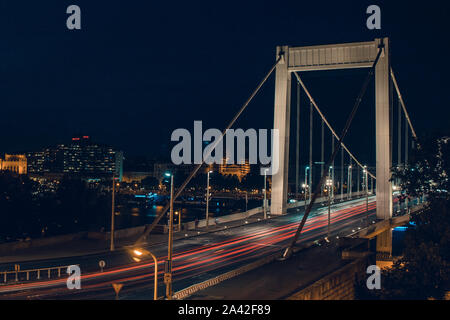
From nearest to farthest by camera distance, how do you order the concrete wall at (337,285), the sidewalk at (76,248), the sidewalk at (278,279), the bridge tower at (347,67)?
the sidewalk at (278,279) < the concrete wall at (337,285) < the sidewalk at (76,248) < the bridge tower at (347,67)

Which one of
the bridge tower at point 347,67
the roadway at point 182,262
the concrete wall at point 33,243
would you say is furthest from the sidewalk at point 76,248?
the bridge tower at point 347,67

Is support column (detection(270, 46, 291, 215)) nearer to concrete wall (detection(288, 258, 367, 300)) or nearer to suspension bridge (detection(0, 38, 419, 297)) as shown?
suspension bridge (detection(0, 38, 419, 297))

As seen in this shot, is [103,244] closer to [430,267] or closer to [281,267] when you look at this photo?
[281,267]

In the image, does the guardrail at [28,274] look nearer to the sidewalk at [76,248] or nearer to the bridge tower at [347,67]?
the sidewalk at [76,248]

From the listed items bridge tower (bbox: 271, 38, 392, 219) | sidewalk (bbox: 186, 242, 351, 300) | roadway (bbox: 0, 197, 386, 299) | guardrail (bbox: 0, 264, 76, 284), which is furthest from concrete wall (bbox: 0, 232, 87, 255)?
bridge tower (bbox: 271, 38, 392, 219)

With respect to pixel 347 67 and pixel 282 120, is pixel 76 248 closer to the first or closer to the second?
pixel 282 120
